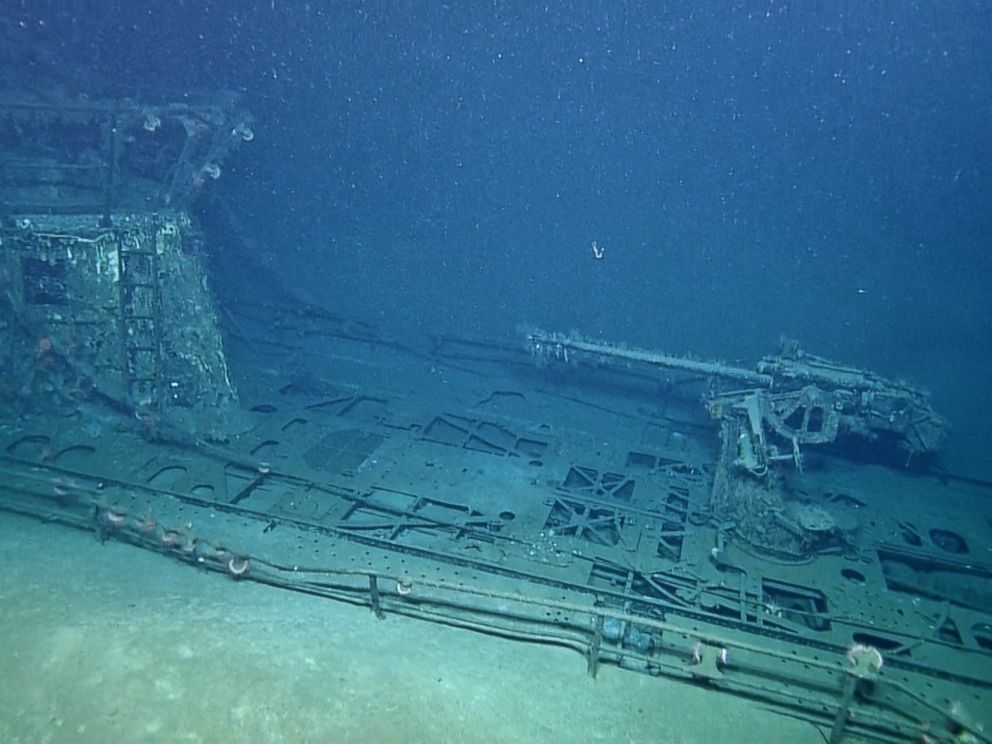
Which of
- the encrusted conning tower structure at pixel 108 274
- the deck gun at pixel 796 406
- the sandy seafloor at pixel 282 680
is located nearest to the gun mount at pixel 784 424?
the deck gun at pixel 796 406

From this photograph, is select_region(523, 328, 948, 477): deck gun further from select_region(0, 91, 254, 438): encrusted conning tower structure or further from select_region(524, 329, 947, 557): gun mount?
select_region(0, 91, 254, 438): encrusted conning tower structure

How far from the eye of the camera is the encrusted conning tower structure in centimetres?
945

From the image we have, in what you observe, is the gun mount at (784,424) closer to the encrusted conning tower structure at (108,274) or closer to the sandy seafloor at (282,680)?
the sandy seafloor at (282,680)

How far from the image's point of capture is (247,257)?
17.5 metres

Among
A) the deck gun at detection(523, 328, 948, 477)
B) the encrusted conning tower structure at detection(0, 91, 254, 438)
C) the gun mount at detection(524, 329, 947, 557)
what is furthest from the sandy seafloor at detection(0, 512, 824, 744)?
the encrusted conning tower structure at detection(0, 91, 254, 438)

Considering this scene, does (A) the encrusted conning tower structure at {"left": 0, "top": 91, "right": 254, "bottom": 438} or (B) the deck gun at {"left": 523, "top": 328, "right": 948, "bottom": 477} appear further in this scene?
(A) the encrusted conning tower structure at {"left": 0, "top": 91, "right": 254, "bottom": 438}

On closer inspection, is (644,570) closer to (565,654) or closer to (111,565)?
(565,654)

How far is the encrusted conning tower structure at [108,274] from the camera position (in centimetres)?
945

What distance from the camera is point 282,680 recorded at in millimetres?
4387

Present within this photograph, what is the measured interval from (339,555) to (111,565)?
251cm

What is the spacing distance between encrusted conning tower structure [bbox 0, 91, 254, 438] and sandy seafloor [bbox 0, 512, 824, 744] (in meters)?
4.98

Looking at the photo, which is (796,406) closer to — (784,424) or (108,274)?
(784,424)

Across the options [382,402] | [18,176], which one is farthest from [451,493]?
[18,176]

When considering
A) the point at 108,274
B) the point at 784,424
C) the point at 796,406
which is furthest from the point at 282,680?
the point at 108,274
